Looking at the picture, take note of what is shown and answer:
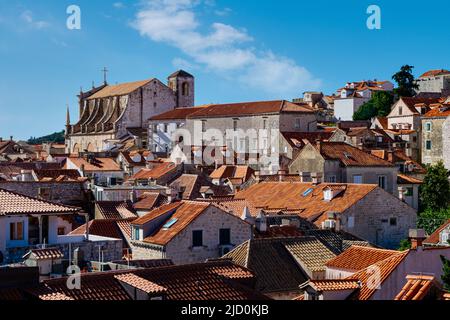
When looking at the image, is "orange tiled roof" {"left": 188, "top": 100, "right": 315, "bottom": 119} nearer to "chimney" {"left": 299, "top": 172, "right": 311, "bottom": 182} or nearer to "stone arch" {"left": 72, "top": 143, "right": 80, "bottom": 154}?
"stone arch" {"left": 72, "top": 143, "right": 80, "bottom": 154}

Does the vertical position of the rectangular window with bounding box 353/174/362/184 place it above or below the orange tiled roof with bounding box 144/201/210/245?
above

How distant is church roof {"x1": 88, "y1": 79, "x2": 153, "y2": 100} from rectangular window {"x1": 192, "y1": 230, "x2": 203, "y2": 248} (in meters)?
82.1

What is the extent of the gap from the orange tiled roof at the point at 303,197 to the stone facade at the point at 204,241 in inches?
330

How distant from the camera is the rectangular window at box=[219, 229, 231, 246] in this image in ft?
92.0

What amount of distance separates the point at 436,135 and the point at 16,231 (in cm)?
6578

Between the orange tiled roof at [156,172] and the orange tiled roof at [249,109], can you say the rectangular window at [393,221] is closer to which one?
the orange tiled roof at [156,172]

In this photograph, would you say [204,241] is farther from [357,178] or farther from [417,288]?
[357,178]

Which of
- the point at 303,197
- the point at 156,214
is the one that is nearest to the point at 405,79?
the point at 303,197

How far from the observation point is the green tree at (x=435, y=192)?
63312 mm

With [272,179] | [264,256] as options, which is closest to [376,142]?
[272,179]

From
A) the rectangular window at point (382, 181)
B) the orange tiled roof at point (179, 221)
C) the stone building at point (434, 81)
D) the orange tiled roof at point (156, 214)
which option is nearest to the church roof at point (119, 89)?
the stone building at point (434, 81)

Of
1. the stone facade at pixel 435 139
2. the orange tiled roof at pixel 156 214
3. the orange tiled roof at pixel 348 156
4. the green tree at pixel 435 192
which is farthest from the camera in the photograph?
the stone facade at pixel 435 139

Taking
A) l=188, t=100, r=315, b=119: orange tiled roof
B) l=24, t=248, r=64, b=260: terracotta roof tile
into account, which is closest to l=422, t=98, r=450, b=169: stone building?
l=188, t=100, r=315, b=119: orange tiled roof

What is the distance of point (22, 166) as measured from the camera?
65438mm
